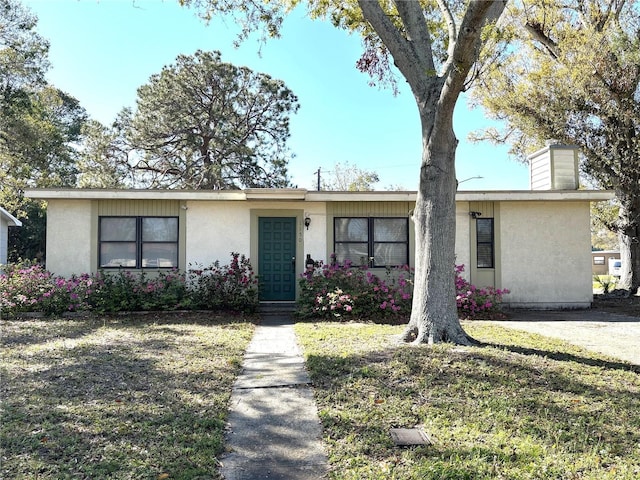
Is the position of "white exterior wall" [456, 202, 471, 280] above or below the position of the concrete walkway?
above

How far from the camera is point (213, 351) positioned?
592cm

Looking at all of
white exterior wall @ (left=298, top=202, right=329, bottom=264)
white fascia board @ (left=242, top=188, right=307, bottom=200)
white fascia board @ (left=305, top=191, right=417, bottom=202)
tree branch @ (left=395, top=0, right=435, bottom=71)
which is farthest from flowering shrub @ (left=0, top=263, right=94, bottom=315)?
tree branch @ (left=395, top=0, right=435, bottom=71)

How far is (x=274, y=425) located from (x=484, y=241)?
339 inches

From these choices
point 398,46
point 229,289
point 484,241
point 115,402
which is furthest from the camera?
point 484,241

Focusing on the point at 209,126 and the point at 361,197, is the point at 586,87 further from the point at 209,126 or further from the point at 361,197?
the point at 209,126

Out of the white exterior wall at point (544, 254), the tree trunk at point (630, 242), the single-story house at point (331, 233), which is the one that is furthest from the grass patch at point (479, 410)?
the tree trunk at point (630, 242)

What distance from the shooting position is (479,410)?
12.1 feet

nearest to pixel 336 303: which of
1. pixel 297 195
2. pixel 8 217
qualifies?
pixel 297 195

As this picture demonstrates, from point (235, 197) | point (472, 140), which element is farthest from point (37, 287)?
point (472, 140)

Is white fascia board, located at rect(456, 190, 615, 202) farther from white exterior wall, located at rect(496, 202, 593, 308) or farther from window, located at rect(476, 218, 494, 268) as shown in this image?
window, located at rect(476, 218, 494, 268)

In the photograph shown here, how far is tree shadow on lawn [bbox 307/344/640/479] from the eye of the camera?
9.50 ft

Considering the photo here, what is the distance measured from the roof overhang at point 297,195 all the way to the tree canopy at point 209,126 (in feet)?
32.3

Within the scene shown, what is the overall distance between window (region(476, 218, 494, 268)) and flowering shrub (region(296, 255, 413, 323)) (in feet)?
7.31

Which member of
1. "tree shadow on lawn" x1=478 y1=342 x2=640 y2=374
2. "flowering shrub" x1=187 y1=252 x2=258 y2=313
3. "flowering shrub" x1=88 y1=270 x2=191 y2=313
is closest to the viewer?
"tree shadow on lawn" x1=478 y1=342 x2=640 y2=374
